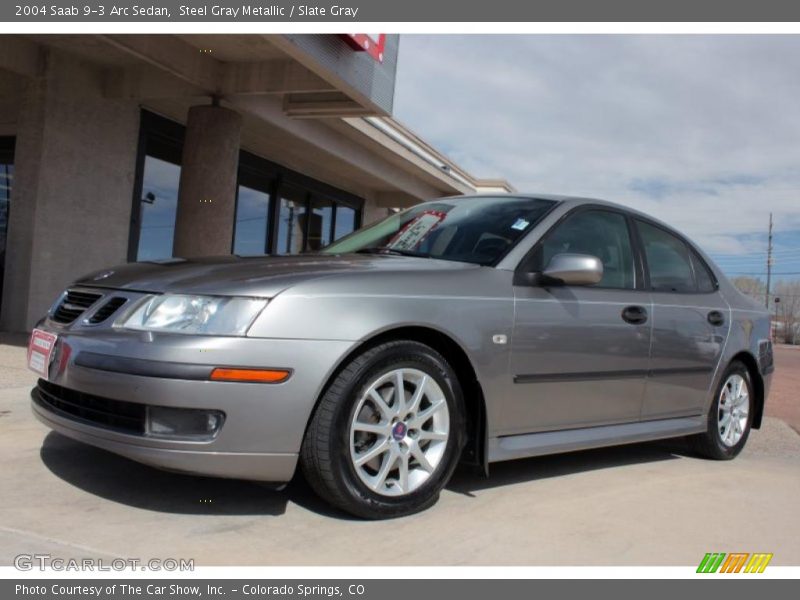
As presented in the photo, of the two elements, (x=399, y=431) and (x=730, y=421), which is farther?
(x=730, y=421)

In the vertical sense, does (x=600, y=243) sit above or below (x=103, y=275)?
above

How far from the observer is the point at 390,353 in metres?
3.10

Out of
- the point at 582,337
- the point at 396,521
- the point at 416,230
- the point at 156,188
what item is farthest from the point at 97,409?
→ the point at 156,188

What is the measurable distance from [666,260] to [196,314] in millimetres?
3093

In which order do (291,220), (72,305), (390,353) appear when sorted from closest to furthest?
(390,353)
(72,305)
(291,220)

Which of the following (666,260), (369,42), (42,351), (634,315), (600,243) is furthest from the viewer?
(369,42)

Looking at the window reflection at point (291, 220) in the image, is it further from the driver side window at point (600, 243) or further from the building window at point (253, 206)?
the driver side window at point (600, 243)

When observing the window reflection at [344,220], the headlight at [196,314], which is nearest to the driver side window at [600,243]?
the headlight at [196,314]

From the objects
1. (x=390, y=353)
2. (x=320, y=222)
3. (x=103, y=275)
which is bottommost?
(x=390, y=353)

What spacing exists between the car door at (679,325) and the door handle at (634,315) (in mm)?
103

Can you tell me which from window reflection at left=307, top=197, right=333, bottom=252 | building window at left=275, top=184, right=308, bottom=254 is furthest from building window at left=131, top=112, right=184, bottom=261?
window reflection at left=307, top=197, right=333, bottom=252

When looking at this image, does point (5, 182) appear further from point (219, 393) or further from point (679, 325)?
point (679, 325)
